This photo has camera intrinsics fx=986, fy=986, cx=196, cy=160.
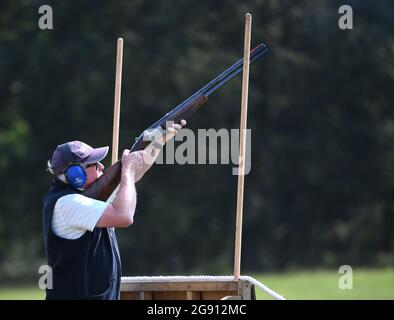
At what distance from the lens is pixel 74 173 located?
24.9 ft

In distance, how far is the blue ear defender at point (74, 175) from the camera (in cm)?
759

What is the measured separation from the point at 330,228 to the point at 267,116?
5.48 meters

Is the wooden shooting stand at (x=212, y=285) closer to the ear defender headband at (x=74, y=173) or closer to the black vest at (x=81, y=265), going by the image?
the black vest at (x=81, y=265)

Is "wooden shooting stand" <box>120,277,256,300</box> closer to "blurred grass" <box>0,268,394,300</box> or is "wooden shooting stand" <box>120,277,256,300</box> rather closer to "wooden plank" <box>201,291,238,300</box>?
"wooden plank" <box>201,291,238,300</box>

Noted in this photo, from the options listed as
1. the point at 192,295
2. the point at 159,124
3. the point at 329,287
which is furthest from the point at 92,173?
the point at 329,287

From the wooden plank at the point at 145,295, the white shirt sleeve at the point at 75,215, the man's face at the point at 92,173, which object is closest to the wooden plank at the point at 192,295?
the wooden plank at the point at 145,295

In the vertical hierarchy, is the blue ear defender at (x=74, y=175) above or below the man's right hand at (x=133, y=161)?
below

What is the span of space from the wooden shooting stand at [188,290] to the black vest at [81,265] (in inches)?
40.1

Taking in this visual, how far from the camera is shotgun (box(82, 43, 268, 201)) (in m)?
7.76

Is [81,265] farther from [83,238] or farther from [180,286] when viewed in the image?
[180,286]

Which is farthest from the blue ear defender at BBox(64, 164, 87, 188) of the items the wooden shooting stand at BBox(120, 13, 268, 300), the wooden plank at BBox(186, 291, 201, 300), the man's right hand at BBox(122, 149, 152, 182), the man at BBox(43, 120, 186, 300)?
the wooden plank at BBox(186, 291, 201, 300)

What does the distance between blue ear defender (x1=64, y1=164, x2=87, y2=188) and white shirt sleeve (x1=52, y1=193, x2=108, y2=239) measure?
0.61 ft

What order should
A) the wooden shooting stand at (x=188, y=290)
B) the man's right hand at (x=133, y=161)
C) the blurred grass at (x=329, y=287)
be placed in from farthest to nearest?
the blurred grass at (x=329, y=287) → the wooden shooting stand at (x=188, y=290) → the man's right hand at (x=133, y=161)

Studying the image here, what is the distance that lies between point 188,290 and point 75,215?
1.63 metres
